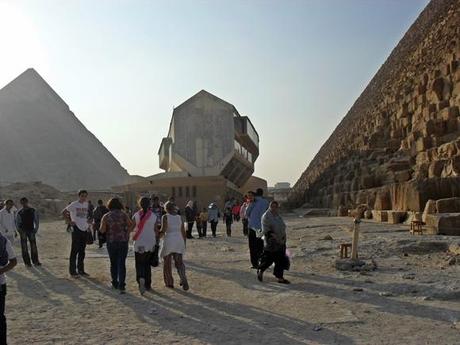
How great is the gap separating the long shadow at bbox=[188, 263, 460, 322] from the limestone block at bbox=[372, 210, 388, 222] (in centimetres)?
998

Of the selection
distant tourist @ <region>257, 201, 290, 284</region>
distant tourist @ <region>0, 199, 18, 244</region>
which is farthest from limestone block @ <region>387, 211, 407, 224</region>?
distant tourist @ <region>0, 199, 18, 244</region>

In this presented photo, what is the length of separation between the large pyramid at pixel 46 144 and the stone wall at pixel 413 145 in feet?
243

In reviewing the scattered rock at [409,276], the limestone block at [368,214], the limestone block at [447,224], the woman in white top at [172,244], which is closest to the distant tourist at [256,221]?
the woman in white top at [172,244]

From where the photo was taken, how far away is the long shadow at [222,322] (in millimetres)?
4848

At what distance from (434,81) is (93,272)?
18.6 meters

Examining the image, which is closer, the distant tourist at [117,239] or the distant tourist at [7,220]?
→ the distant tourist at [117,239]

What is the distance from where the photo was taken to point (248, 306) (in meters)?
6.24

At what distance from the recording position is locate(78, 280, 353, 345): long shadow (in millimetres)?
4848

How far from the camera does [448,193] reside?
49.2 feet

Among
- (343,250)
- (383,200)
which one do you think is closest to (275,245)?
(343,250)

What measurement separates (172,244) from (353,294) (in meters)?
2.49

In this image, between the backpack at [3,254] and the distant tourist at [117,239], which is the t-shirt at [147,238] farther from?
the backpack at [3,254]

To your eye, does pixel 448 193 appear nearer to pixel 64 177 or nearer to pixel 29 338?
pixel 29 338

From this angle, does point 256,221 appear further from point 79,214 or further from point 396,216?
point 396,216
